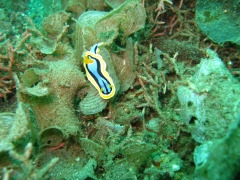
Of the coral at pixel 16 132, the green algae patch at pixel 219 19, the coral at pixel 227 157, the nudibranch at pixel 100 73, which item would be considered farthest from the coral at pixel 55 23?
the coral at pixel 227 157

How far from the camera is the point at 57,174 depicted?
2486mm

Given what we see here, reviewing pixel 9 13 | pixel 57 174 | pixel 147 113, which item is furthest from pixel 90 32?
pixel 9 13

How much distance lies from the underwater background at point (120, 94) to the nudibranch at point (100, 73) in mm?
14

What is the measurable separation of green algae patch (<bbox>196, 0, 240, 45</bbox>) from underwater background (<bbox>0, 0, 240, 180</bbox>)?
0.02 meters

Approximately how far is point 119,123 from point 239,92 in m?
1.64

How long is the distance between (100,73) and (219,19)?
2.62 metres

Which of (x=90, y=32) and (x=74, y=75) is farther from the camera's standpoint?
(x=90, y=32)

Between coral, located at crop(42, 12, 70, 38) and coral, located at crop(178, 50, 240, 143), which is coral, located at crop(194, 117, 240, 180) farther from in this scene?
coral, located at crop(42, 12, 70, 38)

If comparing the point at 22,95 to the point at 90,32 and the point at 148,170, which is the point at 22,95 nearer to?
the point at 90,32

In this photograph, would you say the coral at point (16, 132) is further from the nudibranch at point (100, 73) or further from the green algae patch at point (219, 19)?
the green algae patch at point (219, 19)

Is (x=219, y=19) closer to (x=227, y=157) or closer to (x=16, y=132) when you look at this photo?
(x=227, y=157)

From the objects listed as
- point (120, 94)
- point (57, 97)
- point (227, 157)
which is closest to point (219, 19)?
point (120, 94)

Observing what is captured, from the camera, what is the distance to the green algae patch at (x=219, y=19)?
3.56 metres

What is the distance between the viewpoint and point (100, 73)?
8.79 ft
